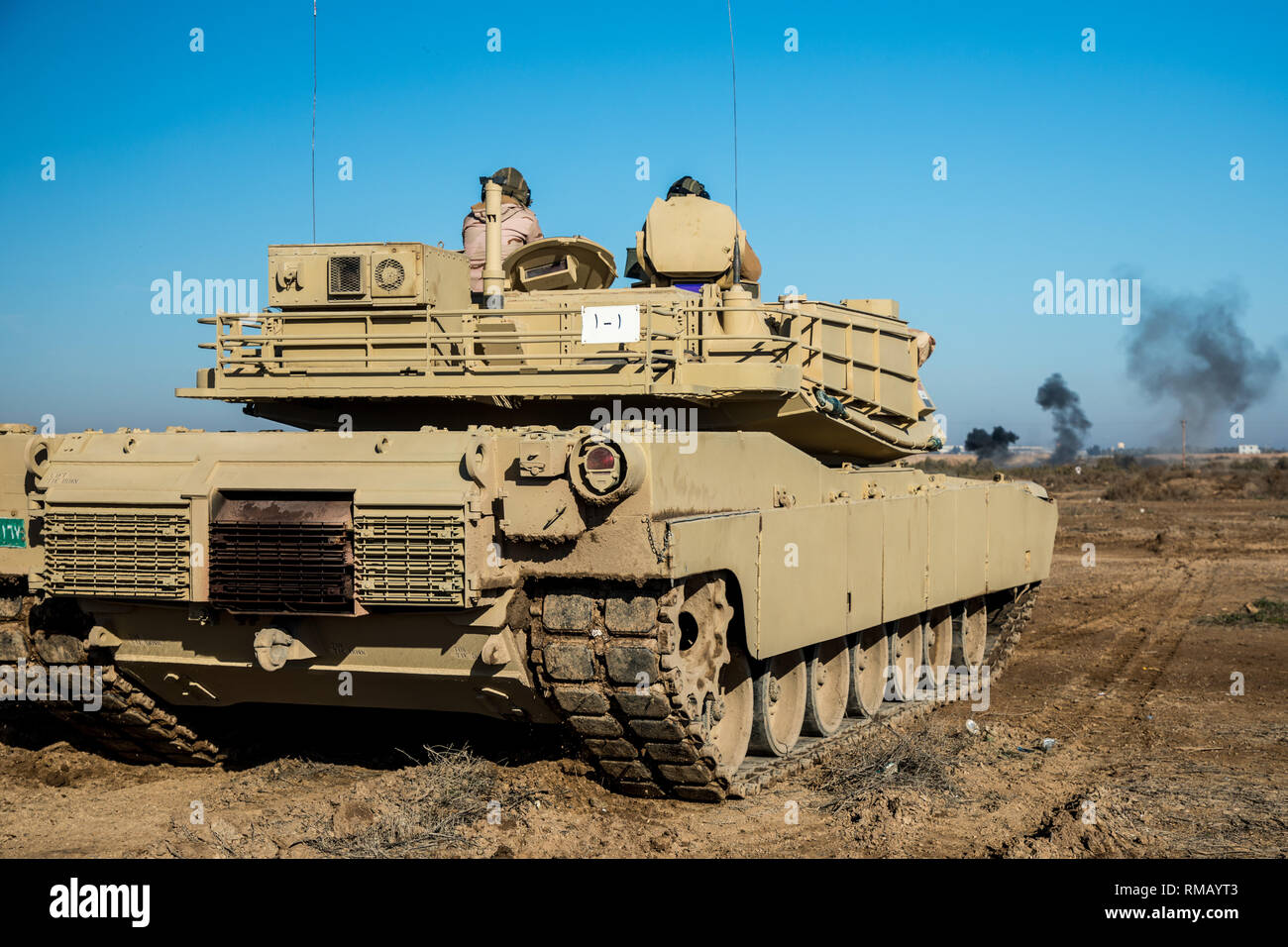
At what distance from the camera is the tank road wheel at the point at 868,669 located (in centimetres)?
1100

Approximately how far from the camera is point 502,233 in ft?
36.2

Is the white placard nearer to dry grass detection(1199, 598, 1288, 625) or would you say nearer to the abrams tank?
the abrams tank

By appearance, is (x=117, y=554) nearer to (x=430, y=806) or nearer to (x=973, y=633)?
(x=430, y=806)

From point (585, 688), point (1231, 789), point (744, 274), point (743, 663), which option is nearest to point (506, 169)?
point (744, 274)

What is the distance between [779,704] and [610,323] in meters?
2.96

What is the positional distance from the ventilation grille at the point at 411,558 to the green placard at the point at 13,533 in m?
2.28

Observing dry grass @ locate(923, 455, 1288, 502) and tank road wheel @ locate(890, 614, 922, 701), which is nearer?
tank road wheel @ locate(890, 614, 922, 701)

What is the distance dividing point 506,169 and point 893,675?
5.22 m

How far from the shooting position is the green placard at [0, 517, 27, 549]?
8.24 m

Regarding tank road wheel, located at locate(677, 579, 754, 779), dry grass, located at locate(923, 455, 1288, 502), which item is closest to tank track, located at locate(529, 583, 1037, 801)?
tank road wheel, located at locate(677, 579, 754, 779)

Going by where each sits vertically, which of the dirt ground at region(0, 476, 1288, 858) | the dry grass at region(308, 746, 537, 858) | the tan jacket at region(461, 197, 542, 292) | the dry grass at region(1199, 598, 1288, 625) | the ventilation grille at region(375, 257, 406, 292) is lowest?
the dry grass at region(1199, 598, 1288, 625)

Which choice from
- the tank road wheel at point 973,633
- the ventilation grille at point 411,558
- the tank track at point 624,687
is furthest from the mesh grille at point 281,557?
the tank road wheel at point 973,633

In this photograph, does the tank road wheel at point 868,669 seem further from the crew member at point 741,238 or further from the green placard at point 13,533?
the green placard at point 13,533

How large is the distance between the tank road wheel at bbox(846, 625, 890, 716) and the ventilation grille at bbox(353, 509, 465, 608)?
14.9ft
